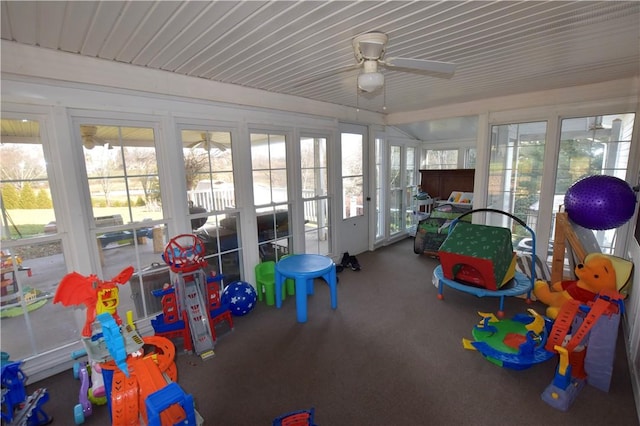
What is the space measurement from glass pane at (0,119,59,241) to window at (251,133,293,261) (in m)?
1.80

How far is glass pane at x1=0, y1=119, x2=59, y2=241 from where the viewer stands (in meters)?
2.07

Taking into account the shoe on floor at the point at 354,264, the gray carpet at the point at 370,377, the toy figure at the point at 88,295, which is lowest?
the gray carpet at the point at 370,377

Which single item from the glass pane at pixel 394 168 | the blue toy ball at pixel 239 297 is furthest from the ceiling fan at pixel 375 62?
the glass pane at pixel 394 168

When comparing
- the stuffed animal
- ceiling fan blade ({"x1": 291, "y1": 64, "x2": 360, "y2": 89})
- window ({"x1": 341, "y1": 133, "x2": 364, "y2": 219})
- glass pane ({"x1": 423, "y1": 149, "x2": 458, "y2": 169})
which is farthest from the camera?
glass pane ({"x1": 423, "y1": 149, "x2": 458, "y2": 169})

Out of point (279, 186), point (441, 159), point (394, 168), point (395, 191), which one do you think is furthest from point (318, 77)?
point (441, 159)

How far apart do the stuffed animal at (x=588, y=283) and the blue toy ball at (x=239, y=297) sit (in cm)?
293

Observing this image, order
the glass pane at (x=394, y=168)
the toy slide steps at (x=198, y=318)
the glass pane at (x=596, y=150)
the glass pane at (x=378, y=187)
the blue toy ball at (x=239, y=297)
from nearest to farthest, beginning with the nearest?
the toy slide steps at (x=198, y=318), the blue toy ball at (x=239, y=297), the glass pane at (x=596, y=150), the glass pane at (x=378, y=187), the glass pane at (x=394, y=168)

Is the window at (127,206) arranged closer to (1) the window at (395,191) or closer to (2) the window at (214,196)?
(2) the window at (214,196)

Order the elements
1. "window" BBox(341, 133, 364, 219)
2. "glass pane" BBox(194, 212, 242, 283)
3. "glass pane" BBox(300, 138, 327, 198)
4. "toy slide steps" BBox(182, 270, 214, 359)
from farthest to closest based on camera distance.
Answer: "window" BBox(341, 133, 364, 219)
"glass pane" BBox(300, 138, 327, 198)
"glass pane" BBox(194, 212, 242, 283)
"toy slide steps" BBox(182, 270, 214, 359)

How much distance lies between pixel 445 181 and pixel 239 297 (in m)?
4.69

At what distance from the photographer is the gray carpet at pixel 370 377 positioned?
1.90m

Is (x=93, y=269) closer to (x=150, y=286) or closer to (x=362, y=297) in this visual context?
(x=150, y=286)

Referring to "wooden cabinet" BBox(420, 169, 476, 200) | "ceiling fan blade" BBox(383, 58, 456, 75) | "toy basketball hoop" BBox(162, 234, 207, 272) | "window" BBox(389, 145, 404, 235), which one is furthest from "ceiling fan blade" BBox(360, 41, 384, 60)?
"wooden cabinet" BBox(420, 169, 476, 200)

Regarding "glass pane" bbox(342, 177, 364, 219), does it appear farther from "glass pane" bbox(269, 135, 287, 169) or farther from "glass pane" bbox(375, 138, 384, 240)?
"glass pane" bbox(269, 135, 287, 169)
